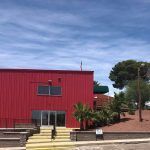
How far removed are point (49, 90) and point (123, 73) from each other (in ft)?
184

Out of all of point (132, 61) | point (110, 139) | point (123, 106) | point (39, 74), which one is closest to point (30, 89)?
point (39, 74)

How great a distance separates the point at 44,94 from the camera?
154 feet

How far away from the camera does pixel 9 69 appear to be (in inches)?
1848

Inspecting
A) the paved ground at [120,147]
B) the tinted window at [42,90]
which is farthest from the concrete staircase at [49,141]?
the tinted window at [42,90]

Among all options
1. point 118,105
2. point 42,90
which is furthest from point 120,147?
point 42,90

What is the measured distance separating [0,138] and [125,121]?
1413 centimetres

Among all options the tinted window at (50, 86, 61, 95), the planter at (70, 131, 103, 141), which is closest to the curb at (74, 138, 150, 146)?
the planter at (70, 131, 103, 141)

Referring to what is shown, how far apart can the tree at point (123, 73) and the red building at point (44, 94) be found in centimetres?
5408

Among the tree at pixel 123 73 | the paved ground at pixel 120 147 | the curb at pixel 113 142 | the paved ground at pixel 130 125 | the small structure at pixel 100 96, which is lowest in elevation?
the paved ground at pixel 120 147

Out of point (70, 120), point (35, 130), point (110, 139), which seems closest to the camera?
point (110, 139)

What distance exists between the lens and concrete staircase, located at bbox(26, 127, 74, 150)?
32.6m

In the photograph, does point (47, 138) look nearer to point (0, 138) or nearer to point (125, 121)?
point (0, 138)

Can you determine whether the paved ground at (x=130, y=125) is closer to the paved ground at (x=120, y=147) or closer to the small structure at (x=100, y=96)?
the paved ground at (x=120, y=147)

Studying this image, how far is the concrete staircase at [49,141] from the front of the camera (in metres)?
32.6
